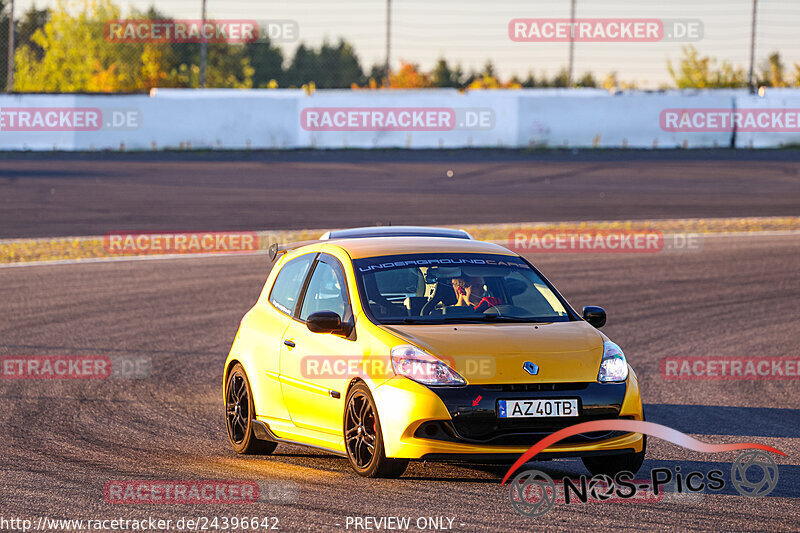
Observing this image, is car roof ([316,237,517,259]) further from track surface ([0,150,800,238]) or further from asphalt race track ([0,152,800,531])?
track surface ([0,150,800,238])

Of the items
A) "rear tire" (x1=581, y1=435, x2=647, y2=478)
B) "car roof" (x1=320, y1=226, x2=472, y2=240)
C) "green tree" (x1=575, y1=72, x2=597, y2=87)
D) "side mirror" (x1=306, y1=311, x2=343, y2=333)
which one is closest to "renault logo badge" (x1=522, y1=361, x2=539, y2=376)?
"rear tire" (x1=581, y1=435, x2=647, y2=478)

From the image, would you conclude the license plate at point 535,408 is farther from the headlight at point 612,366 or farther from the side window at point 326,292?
the side window at point 326,292

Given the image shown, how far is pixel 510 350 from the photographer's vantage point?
25.6ft

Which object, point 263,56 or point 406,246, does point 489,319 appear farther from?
point 263,56

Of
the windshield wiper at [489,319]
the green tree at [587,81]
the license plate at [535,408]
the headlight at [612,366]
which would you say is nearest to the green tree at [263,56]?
the green tree at [587,81]

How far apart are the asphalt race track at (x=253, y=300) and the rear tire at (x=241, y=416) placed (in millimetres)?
151

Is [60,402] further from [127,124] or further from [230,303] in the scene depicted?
[127,124]

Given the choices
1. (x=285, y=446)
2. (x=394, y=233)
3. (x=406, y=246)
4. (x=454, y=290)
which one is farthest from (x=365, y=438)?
(x=394, y=233)

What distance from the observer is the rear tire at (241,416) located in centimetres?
927

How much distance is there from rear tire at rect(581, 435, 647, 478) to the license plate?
43 cm

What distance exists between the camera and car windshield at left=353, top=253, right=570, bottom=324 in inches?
336

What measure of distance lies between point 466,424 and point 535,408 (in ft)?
1.37

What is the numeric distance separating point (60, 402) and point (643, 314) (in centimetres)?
816

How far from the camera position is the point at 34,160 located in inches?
1278
